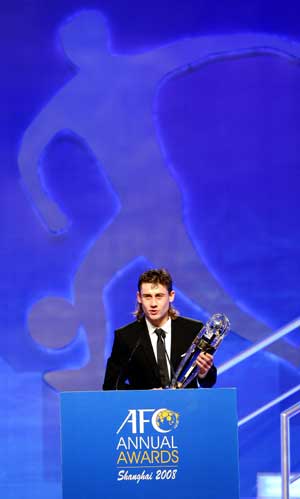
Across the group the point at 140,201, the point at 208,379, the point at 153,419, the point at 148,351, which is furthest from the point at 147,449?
the point at 140,201

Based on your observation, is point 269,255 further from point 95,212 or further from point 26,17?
point 26,17

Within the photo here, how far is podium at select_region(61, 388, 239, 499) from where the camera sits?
2.89 m

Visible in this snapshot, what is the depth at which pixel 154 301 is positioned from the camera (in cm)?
373

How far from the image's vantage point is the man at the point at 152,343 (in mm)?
3701

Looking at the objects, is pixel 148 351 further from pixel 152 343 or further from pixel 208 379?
pixel 208 379

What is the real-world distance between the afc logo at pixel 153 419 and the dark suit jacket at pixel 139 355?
2.37ft

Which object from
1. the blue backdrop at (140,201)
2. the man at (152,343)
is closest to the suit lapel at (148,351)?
the man at (152,343)

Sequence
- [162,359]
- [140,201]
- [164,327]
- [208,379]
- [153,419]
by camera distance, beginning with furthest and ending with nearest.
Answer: [140,201], [164,327], [162,359], [208,379], [153,419]

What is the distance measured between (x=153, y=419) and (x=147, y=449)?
0.11 m

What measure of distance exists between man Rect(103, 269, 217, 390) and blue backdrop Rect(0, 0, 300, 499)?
4.84 ft

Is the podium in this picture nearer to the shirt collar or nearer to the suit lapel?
the suit lapel

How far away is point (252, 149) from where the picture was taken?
17.6 feet

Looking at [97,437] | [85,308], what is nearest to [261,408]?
[85,308]

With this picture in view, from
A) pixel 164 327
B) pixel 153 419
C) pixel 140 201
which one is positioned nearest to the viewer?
pixel 153 419
